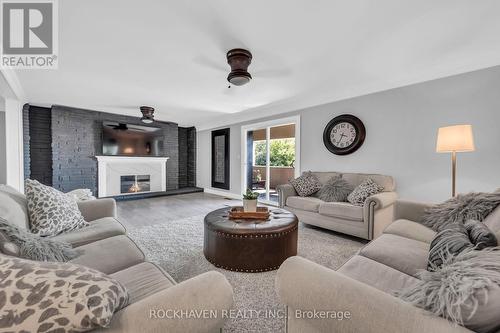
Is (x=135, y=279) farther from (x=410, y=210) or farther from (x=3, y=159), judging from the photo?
A: (x=3, y=159)

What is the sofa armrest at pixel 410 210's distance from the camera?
6.81 ft

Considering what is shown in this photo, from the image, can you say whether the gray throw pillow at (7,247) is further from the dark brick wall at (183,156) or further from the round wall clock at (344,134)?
the dark brick wall at (183,156)

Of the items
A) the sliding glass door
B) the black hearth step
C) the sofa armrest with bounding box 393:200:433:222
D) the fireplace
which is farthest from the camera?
the fireplace

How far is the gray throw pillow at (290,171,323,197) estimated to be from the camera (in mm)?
3551

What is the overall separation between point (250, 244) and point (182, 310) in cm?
123

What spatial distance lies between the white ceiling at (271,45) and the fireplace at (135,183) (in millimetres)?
2565

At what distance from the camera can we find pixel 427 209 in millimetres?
2014

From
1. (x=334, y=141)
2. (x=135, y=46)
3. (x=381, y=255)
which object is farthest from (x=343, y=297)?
(x=334, y=141)

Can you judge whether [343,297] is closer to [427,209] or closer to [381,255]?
[381,255]

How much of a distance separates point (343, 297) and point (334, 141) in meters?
3.38

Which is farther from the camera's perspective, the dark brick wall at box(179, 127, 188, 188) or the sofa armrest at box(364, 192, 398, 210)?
the dark brick wall at box(179, 127, 188, 188)

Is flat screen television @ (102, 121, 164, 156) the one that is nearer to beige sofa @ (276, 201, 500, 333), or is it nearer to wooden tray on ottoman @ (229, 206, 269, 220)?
wooden tray on ottoman @ (229, 206, 269, 220)

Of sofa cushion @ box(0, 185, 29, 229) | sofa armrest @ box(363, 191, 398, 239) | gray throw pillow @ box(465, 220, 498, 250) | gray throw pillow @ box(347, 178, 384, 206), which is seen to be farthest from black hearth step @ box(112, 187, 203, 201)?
gray throw pillow @ box(465, 220, 498, 250)

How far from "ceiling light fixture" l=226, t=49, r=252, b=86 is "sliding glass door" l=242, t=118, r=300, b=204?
260cm
